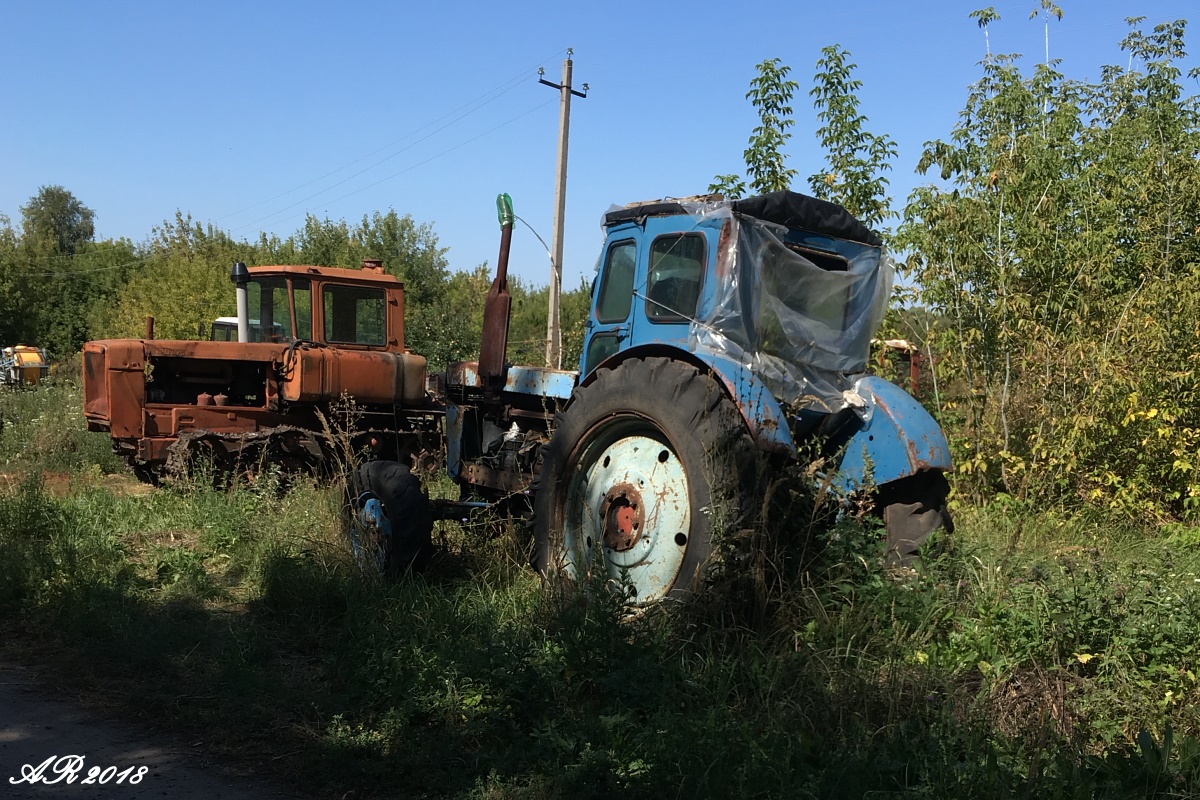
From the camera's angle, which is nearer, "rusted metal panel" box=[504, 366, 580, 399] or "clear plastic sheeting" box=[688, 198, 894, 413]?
"clear plastic sheeting" box=[688, 198, 894, 413]

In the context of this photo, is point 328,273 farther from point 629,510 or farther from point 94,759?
point 94,759

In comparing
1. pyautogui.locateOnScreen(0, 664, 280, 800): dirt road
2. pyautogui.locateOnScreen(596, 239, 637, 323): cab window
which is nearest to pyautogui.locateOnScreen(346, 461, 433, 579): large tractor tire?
pyautogui.locateOnScreen(596, 239, 637, 323): cab window

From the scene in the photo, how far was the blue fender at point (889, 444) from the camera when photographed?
224 inches

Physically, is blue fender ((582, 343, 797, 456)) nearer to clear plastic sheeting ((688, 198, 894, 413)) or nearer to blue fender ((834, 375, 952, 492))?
clear plastic sheeting ((688, 198, 894, 413))

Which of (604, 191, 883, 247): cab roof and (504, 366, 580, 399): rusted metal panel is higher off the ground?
(604, 191, 883, 247): cab roof

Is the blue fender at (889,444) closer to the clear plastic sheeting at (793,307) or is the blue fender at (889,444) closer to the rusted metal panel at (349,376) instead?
the clear plastic sheeting at (793,307)

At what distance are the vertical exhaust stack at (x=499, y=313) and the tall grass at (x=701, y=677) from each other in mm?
1591

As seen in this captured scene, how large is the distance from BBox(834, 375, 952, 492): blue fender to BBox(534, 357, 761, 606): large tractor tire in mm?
920

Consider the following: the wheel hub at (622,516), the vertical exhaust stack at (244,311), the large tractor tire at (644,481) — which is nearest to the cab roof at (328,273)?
the vertical exhaust stack at (244,311)

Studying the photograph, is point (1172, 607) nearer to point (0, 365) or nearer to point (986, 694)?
point (986, 694)

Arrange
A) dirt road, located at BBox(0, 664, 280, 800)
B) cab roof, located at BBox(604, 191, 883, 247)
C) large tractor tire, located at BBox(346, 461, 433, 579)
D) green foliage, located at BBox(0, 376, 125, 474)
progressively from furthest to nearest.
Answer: green foliage, located at BBox(0, 376, 125, 474) → large tractor tire, located at BBox(346, 461, 433, 579) → cab roof, located at BBox(604, 191, 883, 247) → dirt road, located at BBox(0, 664, 280, 800)

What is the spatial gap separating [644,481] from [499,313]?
2.37 m

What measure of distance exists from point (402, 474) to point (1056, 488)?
600 centimetres

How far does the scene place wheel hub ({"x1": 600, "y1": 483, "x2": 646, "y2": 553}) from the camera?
5625 millimetres
